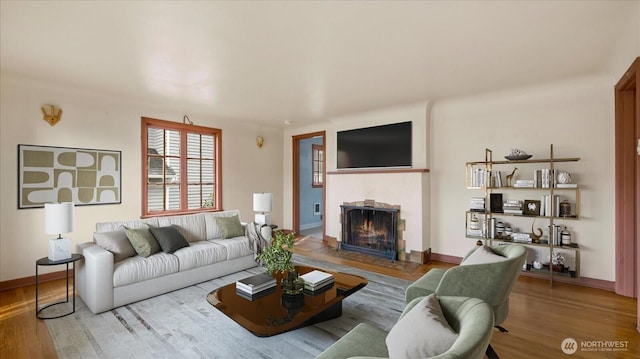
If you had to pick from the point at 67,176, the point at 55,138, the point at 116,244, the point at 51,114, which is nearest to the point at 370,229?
the point at 116,244

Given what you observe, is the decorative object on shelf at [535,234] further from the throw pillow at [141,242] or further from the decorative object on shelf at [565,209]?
the throw pillow at [141,242]

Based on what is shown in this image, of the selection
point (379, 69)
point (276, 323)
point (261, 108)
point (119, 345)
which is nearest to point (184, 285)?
point (119, 345)

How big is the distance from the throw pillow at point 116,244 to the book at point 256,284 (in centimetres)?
152

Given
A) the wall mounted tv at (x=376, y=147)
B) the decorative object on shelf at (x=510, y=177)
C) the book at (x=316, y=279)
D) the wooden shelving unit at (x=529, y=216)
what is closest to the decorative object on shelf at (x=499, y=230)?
the wooden shelving unit at (x=529, y=216)

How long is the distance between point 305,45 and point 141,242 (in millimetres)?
2758

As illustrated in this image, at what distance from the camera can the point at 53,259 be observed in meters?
2.89

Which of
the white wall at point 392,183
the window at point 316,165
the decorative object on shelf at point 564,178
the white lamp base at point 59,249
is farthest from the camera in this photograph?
the window at point 316,165

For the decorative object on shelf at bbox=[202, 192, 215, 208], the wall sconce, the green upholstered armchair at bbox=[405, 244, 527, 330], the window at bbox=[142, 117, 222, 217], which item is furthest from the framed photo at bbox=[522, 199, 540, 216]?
the wall sconce

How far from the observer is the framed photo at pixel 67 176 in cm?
359

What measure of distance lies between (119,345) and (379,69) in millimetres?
3469

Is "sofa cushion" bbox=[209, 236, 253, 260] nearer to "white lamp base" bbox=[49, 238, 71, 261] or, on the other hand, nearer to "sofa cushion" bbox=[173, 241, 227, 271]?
"sofa cushion" bbox=[173, 241, 227, 271]

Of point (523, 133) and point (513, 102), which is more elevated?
point (513, 102)

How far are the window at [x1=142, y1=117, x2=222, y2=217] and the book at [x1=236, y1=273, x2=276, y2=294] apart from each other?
115 inches

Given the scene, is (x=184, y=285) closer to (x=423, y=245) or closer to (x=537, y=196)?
(x=423, y=245)
